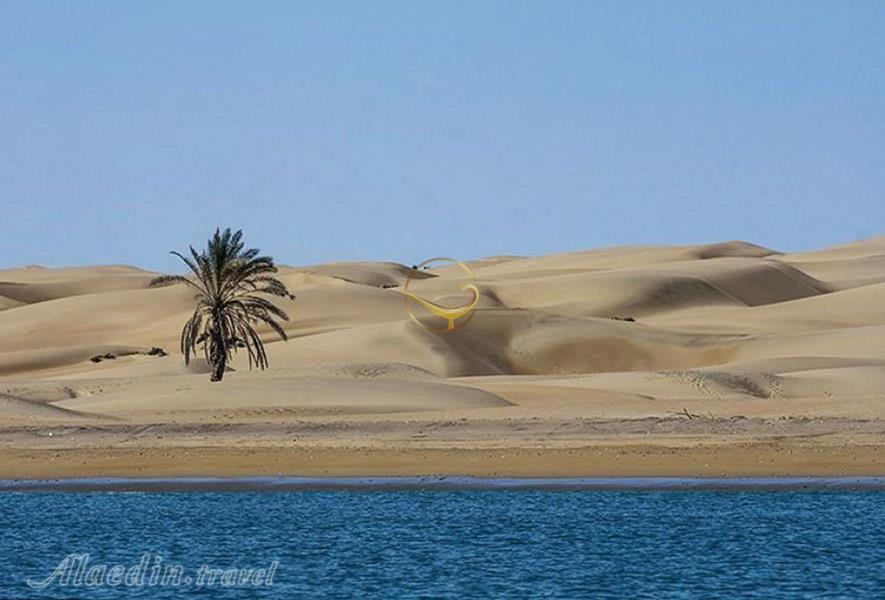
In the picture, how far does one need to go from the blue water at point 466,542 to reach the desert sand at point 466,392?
10.2 ft

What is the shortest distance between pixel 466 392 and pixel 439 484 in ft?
62.7

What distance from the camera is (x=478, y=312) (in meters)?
86.2

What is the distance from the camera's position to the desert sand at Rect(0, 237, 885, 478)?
40688 millimetres

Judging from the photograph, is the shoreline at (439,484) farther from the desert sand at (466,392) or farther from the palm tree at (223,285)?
the palm tree at (223,285)

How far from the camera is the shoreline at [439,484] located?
3559 cm

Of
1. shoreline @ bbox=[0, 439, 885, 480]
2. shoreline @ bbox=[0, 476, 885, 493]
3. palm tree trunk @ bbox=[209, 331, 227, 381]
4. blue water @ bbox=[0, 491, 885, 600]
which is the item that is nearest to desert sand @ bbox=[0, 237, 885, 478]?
shoreline @ bbox=[0, 439, 885, 480]

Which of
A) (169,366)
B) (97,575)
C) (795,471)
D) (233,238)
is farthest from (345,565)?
(169,366)

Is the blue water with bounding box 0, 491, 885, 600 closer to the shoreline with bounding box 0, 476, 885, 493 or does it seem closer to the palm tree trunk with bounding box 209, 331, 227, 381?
the shoreline with bounding box 0, 476, 885, 493

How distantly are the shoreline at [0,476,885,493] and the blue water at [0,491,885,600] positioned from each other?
8.2 inches

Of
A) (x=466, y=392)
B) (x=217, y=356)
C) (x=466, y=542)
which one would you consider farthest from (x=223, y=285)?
(x=466, y=542)

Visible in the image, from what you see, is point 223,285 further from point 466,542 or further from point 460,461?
point 466,542

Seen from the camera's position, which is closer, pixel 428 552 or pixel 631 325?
pixel 428 552

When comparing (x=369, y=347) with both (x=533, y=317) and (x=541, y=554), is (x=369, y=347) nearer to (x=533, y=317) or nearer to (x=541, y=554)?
(x=533, y=317)

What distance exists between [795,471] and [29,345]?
3089 inches
